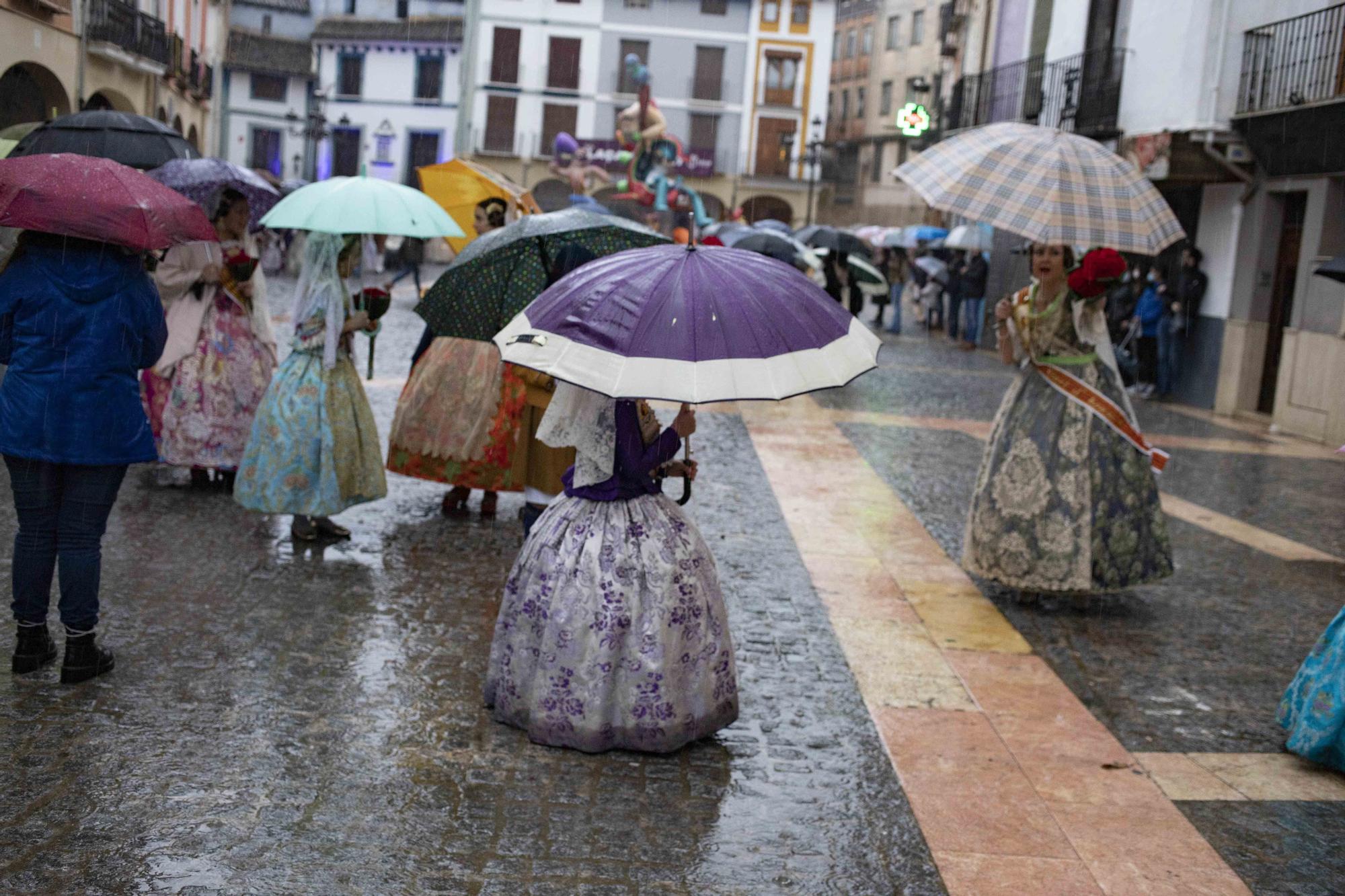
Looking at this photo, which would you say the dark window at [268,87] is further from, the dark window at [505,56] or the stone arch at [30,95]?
the stone arch at [30,95]

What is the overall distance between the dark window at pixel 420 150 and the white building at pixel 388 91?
0.10 feet

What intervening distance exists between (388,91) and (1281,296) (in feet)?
96.4

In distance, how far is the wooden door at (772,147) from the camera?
50656 mm

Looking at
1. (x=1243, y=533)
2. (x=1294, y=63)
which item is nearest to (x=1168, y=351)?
(x=1294, y=63)

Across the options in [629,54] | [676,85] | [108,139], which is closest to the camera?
[108,139]

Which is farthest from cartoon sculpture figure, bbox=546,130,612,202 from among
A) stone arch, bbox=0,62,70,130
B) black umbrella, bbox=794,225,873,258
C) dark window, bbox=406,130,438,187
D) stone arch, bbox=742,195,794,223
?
stone arch, bbox=0,62,70,130

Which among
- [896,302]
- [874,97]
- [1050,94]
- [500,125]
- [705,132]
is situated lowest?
[896,302]

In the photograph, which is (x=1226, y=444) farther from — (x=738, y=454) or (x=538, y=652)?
(x=538, y=652)

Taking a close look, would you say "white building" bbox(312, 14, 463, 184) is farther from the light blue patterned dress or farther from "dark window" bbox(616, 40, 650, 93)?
the light blue patterned dress

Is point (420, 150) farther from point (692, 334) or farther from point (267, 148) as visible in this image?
point (692, 334)

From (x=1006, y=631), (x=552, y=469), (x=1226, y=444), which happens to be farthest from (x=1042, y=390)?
(x=1226, y=444)

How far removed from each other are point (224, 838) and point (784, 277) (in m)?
2.27

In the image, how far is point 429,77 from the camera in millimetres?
42938

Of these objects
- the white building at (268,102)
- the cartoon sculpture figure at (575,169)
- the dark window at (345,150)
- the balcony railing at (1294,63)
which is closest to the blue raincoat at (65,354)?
the balcony railing at (1294,63)
